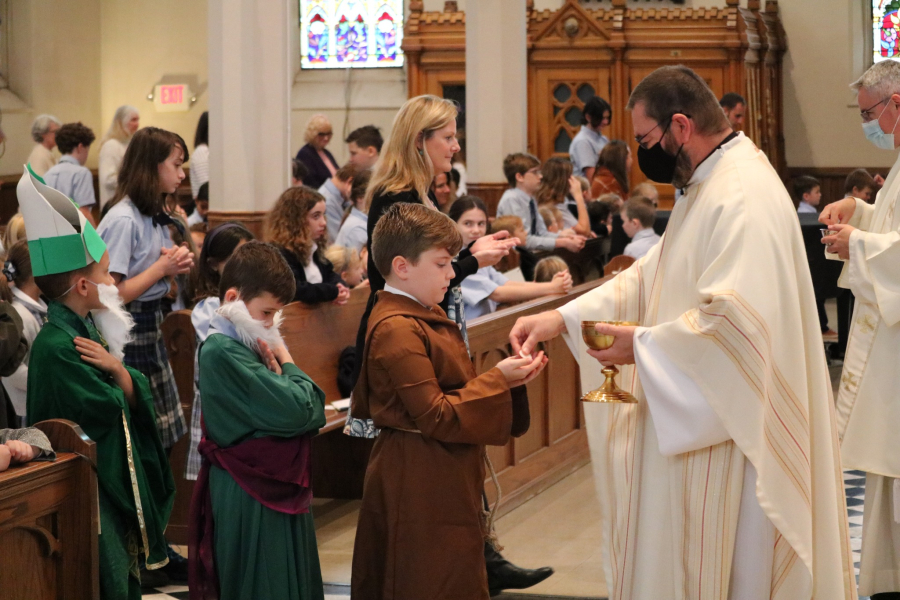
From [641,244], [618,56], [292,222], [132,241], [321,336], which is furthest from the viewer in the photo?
[618,56]

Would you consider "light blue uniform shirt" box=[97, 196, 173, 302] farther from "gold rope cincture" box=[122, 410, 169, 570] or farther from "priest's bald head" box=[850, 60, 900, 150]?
"priest's bald head" box=[850, 60, 900, 150]

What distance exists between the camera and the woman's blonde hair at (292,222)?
17.6ft

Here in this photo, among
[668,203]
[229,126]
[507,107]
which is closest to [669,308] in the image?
[229,126]

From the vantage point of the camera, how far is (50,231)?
11.2ft

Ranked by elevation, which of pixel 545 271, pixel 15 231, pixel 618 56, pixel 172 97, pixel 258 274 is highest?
pixel 618 56

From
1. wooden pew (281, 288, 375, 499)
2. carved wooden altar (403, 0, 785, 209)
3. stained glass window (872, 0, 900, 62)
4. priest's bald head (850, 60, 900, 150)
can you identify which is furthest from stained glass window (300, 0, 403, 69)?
priest's bald head (850, 60, 900, 150)

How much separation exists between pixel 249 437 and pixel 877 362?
2.45 m

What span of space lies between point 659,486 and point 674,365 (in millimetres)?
402

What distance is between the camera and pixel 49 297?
351 centimetres

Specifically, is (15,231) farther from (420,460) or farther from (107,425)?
(420,460)

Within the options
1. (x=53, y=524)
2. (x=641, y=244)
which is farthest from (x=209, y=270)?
(x=641, y=244)

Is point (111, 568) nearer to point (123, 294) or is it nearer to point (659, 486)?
point (123, 294)

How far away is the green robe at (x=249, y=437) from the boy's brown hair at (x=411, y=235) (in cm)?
55

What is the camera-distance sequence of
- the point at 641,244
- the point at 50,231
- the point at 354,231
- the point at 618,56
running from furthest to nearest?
the point at 618,56 → the point at 641,244 → the point at 354,231 → the point at 50,231
